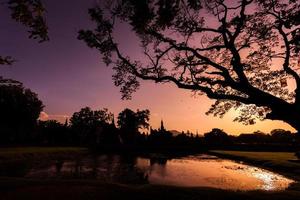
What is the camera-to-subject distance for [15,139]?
235 ft

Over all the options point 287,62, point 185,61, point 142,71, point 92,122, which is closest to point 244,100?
point 287,62

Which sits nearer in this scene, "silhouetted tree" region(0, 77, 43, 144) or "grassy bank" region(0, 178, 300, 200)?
"grassy bank" region(0, 178, 300, 200)

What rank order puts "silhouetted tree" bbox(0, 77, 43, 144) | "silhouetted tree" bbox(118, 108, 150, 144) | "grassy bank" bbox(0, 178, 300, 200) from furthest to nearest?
"silhouetted tree" bbox(118, 108, 150, 144)
"silhouetted tree" bbox(0, 77, 43, 144)
"grassy bank" bbox(0, 178, 300, 200)

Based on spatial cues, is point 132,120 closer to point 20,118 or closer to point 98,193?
point 20,118

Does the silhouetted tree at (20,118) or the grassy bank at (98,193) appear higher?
the silhouetted tree at (20,118)

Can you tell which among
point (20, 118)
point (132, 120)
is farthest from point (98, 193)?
point (132, 120)

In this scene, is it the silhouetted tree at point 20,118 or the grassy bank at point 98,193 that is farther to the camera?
the silhouetted tree at point 20,118

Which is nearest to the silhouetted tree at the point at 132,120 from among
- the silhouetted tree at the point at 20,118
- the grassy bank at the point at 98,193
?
the silhouetted tree at the point at 20,118

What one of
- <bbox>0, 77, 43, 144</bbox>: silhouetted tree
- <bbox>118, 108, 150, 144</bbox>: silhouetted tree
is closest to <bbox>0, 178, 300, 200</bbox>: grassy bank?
<bbox>0, 77, 43, 144</bbox>: silhouetted tree

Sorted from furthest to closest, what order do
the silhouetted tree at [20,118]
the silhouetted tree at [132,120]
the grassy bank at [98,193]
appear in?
the silhouetted tree at [132,120] → the silhouetted tree at [20,118] → the grassy bank at [98,193]

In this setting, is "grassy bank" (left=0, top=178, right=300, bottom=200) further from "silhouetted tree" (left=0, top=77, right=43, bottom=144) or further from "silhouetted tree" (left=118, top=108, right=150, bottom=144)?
"silhouetted tree" (left=118, top=108, right=150, bottom=144)

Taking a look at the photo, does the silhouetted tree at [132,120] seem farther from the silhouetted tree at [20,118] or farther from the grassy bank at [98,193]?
the grassy bank at [98,193]

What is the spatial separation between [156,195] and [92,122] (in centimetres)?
11089

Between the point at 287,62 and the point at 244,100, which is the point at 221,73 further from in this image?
the point at 287,62
